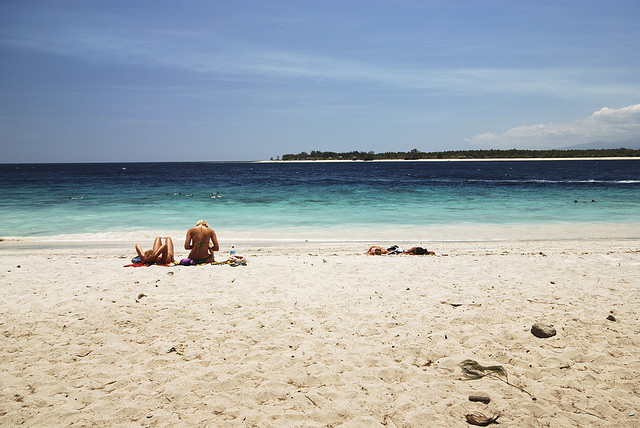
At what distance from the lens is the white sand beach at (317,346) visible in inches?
139

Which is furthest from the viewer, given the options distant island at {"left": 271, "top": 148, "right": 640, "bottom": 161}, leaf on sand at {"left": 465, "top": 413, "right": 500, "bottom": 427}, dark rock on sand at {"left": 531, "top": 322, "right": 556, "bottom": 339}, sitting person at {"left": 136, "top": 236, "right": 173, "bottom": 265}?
distant island at {"left": 271, "top": 148, "right": 640, "bottom": 161}

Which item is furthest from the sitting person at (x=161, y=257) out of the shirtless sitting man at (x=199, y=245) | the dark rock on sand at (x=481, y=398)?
the dark rock on sand at (x=481, y=398)

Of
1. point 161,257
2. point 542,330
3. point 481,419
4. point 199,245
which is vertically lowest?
point 481,419

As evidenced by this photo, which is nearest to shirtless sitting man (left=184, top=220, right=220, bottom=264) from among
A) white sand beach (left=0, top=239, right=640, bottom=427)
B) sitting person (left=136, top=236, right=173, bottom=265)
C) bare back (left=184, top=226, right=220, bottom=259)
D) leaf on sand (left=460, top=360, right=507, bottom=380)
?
bare back (left=184, top=226, right=220, bottom=259)

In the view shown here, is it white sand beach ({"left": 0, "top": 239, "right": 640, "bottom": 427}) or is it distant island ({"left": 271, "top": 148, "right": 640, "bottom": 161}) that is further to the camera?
distant island ({"left": 271, "top": 148, "right": 640, "bottom": 161})

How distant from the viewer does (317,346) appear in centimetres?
470

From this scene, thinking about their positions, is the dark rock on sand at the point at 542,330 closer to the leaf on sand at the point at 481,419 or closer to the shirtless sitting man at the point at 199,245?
the leaf on sand at the point at 481,419

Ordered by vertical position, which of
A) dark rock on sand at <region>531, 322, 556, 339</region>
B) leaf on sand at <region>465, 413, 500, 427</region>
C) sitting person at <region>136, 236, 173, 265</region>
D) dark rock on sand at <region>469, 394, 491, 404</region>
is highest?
sitting person at <region>136, 236, 173, 265</region>

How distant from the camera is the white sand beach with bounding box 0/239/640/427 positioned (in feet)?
11.6

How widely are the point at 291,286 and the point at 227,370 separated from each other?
2807mm

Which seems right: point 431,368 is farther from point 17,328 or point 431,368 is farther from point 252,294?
point 17,328

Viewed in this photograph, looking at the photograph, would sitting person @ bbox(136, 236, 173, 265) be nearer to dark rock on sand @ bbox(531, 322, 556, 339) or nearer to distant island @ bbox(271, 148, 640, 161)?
dark rock on sand @ bbox(531, 322, 556, 339)

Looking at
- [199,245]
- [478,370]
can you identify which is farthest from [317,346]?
[199,245]

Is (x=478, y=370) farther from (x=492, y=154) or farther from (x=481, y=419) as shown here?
(x=492, y=154)
